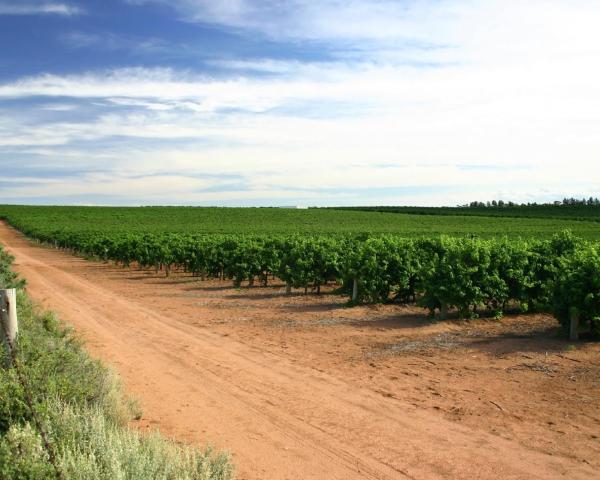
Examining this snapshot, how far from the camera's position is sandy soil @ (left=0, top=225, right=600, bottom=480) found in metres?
6.75

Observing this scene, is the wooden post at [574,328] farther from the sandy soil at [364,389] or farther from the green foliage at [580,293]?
the sandy soil at [364,389]

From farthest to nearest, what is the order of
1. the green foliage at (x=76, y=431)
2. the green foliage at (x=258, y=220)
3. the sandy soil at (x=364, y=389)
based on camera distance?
1. the green foliage at (x=258, y=220)
2. the sandy soil at (x=364, y=389)
3. the green foliage at (x=76, y=431)

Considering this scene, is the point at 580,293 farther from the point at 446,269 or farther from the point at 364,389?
the point at 364,389

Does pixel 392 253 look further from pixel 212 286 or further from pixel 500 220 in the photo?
pixel 500 220

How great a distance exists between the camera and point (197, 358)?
11.6m

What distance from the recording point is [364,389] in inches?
376

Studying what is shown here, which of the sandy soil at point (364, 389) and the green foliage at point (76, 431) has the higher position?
the green foliage at point (76, 431)

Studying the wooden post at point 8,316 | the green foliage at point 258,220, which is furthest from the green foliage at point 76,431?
the green foliage at point 258,220

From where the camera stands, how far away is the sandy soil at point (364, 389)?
6746 millimetres

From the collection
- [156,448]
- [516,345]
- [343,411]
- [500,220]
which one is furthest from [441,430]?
[500,220]

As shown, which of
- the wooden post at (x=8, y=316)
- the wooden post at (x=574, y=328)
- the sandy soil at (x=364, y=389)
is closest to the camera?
the sandy soil at (x=364, y=389)

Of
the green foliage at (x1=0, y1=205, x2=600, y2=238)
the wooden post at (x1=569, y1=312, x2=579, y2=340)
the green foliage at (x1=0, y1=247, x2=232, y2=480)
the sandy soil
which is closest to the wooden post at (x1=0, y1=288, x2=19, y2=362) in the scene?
the green foliage at (x1=0, y1=247, x2=232, y2=480)

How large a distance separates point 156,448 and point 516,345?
8977mm

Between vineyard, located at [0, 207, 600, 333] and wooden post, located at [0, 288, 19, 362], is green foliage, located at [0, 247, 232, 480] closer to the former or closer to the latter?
wooden post, located at [0, 288, 19, 362]
